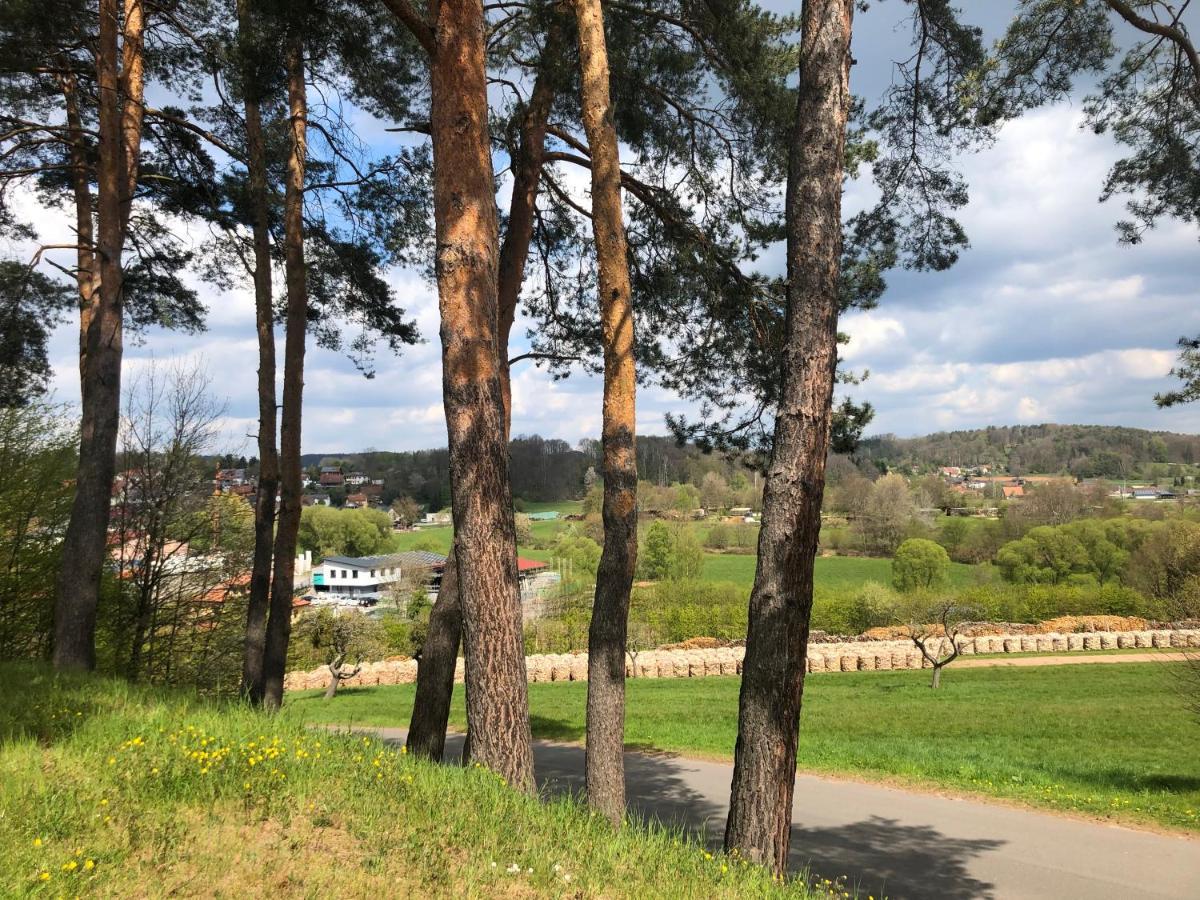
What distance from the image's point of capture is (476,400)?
453 cm

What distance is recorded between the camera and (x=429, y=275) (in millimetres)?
10383

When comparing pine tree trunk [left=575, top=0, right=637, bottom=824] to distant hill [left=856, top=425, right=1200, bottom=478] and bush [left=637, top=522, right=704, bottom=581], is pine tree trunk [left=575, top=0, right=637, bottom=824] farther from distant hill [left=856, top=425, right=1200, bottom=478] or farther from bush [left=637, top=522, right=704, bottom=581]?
distant hill [left=856, top=425, right=1200, bottom=478]

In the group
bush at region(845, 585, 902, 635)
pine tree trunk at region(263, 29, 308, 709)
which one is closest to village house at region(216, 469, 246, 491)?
pine tree trunk at region(263, 29, 308, 709)

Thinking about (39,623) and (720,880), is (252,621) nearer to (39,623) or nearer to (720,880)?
(39,623)

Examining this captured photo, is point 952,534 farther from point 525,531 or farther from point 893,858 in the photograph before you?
point 893,858

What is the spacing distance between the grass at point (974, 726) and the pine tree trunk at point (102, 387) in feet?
8.76

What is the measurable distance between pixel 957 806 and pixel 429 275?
30.4 ft

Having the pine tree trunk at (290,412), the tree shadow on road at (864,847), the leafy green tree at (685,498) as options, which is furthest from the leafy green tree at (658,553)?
the pine tree trunk at (290,412)

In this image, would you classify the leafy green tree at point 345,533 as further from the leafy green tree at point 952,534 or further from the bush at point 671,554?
the leafy green tree at point 952,534

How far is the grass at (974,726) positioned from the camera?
32.3ft

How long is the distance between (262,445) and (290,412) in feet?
2.06

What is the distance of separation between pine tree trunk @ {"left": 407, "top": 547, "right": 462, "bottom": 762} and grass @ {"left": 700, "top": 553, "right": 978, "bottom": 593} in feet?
127

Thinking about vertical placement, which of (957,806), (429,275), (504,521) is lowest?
(957,806)

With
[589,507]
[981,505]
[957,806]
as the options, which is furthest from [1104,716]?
[981,505]
